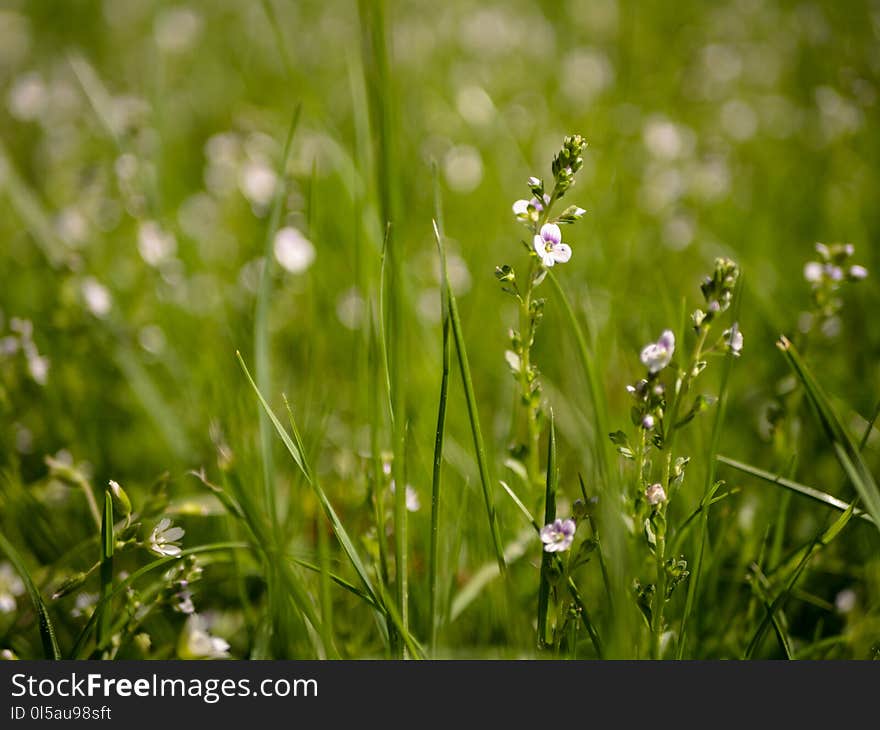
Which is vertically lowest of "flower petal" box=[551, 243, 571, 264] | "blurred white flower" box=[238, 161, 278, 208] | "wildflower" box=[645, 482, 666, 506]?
"wildflower" box=[645, 482, 666, 506]

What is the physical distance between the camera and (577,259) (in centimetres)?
276

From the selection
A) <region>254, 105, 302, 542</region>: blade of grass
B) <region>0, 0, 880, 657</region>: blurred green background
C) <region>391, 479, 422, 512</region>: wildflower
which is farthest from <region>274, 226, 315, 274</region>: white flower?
<region>391, 479, 422, 512</region>: wildflower

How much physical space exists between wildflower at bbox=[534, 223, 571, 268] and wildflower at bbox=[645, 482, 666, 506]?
384mm

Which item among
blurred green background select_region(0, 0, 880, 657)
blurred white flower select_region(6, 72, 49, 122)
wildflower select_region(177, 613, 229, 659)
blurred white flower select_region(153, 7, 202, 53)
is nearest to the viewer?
wildflower select_region(177, 613, 229, 659)

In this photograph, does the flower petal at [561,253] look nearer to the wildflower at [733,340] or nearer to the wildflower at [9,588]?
the wildflower at [733,340]

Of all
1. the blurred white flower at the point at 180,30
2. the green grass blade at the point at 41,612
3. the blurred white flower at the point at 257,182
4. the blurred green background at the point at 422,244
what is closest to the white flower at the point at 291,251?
the blurred green background at the point at 422,244

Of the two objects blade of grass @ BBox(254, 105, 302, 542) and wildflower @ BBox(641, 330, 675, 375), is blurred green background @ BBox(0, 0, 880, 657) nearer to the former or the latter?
blade of grass @ BBox(254, 105, 302, 542)

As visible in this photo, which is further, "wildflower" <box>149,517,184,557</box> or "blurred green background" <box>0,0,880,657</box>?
"blurred green background" <box>0,0,880,657</box>

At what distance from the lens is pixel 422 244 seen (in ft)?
10.1

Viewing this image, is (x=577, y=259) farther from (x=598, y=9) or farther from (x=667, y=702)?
(x=598, y=9)

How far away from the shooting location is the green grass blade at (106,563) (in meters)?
1.28

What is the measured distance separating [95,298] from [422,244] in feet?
4.03

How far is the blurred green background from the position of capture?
5.85ft

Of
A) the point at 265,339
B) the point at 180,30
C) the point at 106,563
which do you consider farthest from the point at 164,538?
the point at 180,30
